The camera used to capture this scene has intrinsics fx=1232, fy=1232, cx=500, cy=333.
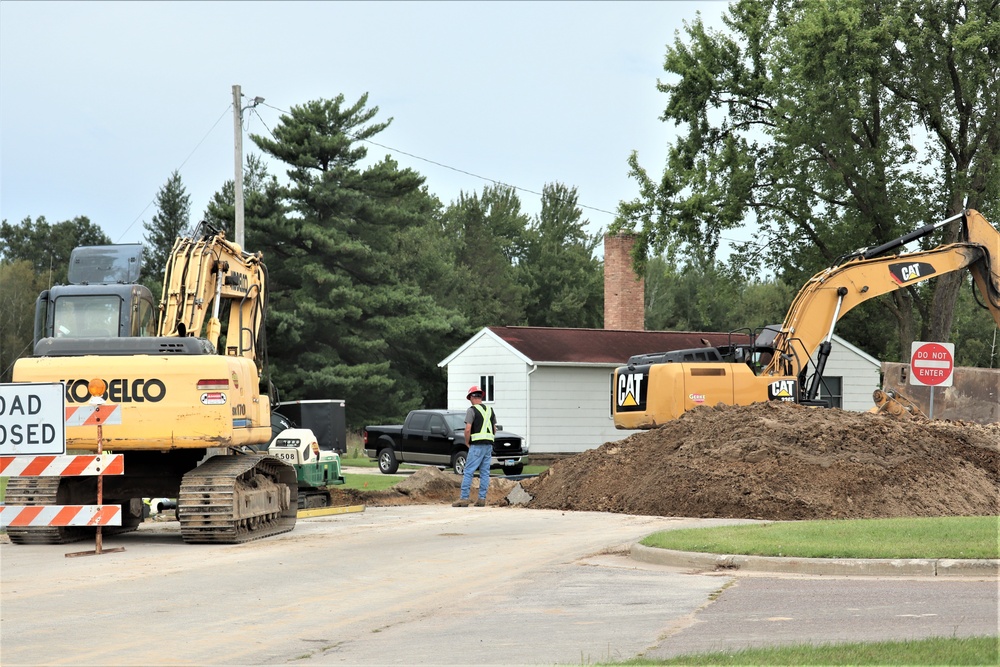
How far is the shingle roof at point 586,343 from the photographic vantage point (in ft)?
132

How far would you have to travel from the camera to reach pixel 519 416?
39875 mm

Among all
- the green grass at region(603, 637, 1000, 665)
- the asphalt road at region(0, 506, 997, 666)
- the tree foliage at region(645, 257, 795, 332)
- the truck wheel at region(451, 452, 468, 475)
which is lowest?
the asphalt road at region(0, 506, 997, 666)

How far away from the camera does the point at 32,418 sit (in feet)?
43.7

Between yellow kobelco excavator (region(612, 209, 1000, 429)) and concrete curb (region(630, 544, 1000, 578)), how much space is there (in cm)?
1081

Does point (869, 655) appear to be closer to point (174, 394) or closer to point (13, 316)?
point (174, 394)

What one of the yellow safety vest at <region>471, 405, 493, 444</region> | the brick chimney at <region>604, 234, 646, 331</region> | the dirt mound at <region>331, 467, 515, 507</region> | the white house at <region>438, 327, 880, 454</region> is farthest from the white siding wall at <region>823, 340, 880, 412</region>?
the yellow safety vest at <region>471, 405, 493, 444</region>

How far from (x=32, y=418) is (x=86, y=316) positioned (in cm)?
464

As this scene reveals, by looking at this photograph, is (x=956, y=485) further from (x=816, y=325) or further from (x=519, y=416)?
(x=519, y=416)

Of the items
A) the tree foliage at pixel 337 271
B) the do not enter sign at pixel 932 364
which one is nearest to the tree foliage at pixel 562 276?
the tree foliage at pixel 337 271

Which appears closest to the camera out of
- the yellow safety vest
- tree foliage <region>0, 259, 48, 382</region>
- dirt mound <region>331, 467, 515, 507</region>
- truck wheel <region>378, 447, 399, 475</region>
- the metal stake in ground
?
the metal stake in ground

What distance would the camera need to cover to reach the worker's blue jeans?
22.0 meters

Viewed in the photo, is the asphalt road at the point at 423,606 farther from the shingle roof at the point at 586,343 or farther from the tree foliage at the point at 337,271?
the tree foliage at the point at 337,271

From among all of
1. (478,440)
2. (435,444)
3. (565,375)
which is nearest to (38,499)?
(478,440)

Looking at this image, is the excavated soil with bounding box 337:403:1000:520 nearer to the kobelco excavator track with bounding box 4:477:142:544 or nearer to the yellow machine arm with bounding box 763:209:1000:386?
the yellow machine arm with bounding box 763:209:1000:386
